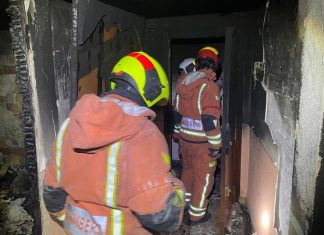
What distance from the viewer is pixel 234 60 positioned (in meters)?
3.11

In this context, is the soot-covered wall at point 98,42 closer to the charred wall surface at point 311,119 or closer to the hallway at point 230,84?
the hallway at point 230,84

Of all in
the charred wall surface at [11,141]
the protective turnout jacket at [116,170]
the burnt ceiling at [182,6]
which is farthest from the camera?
the charred wall surface at [11,141]

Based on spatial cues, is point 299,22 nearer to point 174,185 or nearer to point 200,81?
point 174,185

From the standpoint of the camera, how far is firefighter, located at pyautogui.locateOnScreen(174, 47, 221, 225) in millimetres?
3330

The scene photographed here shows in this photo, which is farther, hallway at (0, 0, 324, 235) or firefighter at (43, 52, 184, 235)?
hallway at (0, 0, 324, 235)

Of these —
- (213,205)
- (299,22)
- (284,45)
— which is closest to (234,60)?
(284,45)

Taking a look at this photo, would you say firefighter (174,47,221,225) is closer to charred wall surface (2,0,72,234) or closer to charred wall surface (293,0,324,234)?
charred wall surface (2,0,72,234)

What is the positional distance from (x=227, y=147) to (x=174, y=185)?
172 centimetres

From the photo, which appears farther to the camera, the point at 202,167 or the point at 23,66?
the point at 202,167

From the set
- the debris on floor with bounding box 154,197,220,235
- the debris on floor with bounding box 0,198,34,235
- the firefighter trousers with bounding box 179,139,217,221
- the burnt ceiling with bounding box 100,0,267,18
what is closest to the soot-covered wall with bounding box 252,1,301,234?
the burnt ceiling with bounding box 100,0,267,18

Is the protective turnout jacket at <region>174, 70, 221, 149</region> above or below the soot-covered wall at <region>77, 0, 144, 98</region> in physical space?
below

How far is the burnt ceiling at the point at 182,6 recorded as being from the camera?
283 cm

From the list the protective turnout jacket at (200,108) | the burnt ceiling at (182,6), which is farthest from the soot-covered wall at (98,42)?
the protective turnout jacket at (200,108)

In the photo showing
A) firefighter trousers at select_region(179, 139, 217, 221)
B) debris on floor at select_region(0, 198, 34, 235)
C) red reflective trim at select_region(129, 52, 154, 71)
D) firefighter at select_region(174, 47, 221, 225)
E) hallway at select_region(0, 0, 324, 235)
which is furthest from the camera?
firefighter trousers at select_region(179, 139, 217, 221)
